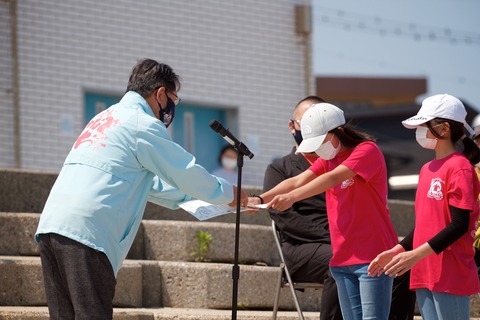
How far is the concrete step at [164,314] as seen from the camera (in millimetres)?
6613

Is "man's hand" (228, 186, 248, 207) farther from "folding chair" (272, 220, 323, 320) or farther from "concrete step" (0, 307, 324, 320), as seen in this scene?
"concrete step" (0, 307, 324, 320)

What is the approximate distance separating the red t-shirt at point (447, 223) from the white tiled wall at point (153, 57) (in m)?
6.86

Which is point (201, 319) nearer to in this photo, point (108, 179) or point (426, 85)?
point (108, 179)

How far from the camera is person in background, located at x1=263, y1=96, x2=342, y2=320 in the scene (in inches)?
275

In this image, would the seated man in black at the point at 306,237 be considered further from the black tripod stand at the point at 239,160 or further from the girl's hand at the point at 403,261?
the girl's hand at the point at 403,261

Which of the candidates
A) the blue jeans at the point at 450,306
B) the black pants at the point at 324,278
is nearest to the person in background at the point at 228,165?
the black pants at the point at 324,278

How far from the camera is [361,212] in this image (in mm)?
5555

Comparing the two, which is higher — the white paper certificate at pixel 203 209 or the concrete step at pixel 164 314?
the white paper certificate at pixel 203 209

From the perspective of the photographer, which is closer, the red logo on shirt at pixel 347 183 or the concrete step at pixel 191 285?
the red logo on shirt at pixel 347 183

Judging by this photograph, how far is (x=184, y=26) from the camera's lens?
1290cm

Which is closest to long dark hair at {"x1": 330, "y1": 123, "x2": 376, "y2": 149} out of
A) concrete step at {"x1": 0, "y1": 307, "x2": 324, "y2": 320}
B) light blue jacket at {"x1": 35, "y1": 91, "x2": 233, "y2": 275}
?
light blue jacket at {"x1": 35, "y1": 91, "x2": 233, "y2": 275}

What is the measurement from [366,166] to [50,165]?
6.53 metres

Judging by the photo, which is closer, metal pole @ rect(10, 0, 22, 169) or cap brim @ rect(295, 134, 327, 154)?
cap brim @ rect(295, 134, 327, 154)

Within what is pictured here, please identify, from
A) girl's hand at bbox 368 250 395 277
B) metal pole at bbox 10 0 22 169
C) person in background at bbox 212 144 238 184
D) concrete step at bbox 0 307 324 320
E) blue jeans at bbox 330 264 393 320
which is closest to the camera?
girl's hand at bbox 368 250 395 277
